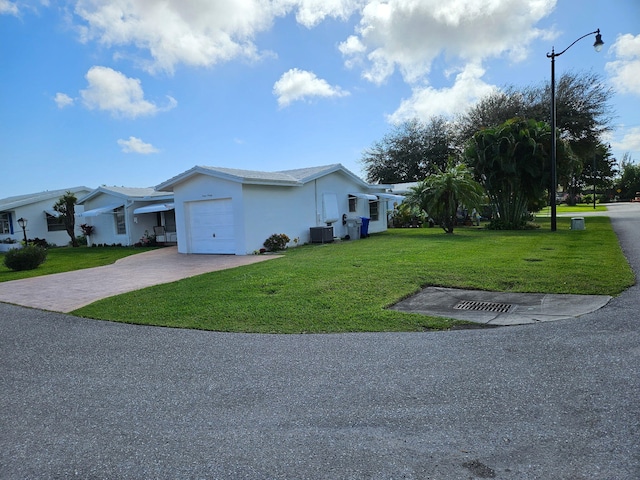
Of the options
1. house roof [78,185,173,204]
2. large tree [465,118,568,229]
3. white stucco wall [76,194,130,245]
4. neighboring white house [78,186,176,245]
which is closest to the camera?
large tree [465,118,568,229]

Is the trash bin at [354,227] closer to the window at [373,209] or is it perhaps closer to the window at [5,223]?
the window at [373,209]

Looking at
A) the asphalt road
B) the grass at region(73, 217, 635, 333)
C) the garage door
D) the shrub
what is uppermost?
the garage door

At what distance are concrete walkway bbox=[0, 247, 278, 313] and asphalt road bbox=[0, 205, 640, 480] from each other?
3.49 m

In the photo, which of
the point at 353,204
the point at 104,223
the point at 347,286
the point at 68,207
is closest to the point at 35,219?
the point at 68,207

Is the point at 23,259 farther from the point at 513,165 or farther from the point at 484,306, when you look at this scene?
the point at 513,165

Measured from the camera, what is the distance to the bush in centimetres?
1401

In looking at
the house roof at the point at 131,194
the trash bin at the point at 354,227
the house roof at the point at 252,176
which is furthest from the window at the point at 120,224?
the trash bin at the point at 354,227

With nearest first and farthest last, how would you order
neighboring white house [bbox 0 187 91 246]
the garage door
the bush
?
the bush, the garage door, neighboring white house [bbox 0 187 91 246]

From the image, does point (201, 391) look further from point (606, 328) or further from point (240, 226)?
point (240, 226)

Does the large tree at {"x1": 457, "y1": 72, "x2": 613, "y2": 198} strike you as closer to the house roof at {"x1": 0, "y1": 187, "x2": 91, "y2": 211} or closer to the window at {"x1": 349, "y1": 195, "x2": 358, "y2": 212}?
the window at {"x1": 349, "y1": 195, "x2": 358, "y2": 212}

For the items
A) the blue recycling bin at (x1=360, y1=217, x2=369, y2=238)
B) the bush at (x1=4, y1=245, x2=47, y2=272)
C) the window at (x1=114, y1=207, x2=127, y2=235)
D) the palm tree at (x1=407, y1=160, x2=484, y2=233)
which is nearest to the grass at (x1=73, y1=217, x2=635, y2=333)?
the palm tree at (x1=407, y1=160, x2=484, y2=233)

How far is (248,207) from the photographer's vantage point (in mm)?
15188

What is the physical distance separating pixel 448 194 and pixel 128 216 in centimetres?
1612

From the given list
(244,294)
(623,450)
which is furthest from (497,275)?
(623,450)
